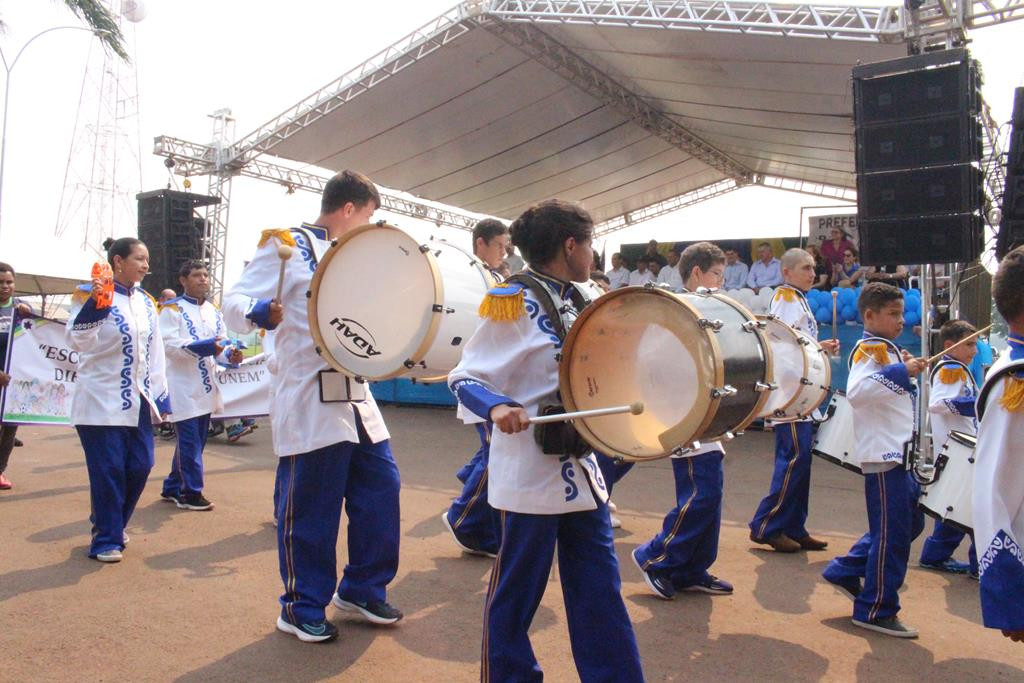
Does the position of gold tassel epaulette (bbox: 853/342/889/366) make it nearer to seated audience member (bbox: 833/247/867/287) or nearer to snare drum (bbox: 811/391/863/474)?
snare drum (bbox: 811/391/863/474)

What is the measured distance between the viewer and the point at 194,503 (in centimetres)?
680

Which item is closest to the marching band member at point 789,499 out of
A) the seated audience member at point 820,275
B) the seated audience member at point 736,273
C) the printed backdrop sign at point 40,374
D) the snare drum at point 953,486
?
the snare drum at point 953,486

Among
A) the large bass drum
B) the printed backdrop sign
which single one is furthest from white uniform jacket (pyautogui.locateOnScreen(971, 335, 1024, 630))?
the printed backdrop sign

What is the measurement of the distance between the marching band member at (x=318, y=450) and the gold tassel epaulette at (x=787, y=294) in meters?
3.43

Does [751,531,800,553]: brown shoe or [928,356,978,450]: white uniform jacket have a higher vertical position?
[928,356,978,450]: white uniform jacket

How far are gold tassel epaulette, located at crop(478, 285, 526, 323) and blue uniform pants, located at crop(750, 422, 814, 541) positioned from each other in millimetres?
3514

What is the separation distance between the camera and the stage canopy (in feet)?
36.1

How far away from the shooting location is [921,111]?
704 cm

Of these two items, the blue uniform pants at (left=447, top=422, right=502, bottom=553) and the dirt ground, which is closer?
the dirt ground

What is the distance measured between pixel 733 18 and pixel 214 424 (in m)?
8.61

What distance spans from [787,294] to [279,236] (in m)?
3.89

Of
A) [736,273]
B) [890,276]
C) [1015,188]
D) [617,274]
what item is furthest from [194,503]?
[617,274]

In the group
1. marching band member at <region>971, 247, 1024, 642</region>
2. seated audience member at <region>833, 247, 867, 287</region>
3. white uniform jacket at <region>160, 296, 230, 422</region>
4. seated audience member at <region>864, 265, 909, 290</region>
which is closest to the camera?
marching band member at <region>971, 247, 1024, 642</region>

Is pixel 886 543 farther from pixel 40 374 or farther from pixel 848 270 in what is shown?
pixel 848 270
